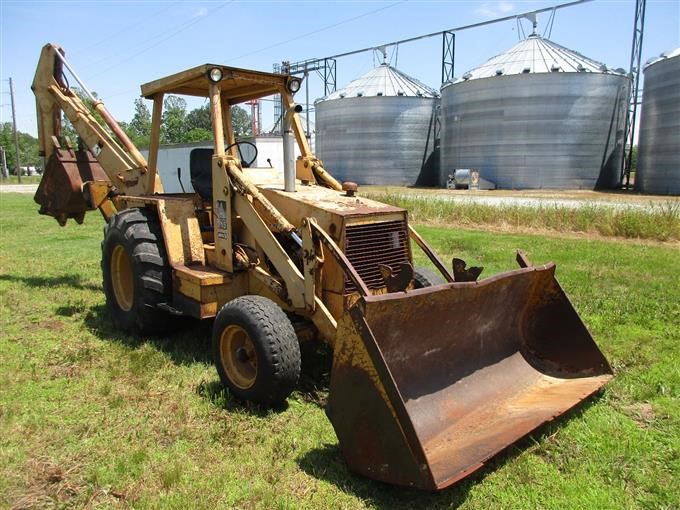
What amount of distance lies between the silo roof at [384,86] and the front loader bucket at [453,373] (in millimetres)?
32785

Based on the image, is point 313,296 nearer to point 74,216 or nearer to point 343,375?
point 343,375

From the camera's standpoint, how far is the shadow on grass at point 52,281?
25.1 feet

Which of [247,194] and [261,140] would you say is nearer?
[247,194]

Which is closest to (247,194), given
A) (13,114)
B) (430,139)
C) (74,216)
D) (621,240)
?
(74,216)

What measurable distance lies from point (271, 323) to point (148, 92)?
10.3 ft

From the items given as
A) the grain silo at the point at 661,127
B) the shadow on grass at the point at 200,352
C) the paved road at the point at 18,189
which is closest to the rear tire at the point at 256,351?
the shadow on grass at the point at 200,352

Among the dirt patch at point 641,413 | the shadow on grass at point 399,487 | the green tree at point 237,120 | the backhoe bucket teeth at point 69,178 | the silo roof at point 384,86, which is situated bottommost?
the dirt patch at point 641,413

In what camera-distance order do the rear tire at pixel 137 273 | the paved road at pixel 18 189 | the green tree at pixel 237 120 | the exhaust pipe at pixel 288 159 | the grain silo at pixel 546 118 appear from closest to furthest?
the exhaust pipe at pixel 288 159, the rear tire at pixel 137 273, the green tree at pixel 237 120, the grain silo at pixel 546 118, the paved road at pixel 18 189

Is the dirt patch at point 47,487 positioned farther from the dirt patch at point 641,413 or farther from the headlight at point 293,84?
the headlight at point 293,84

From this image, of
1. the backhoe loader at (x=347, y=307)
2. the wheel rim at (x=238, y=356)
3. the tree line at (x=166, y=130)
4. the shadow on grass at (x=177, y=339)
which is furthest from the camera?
the tree line at (x=166, y=130)

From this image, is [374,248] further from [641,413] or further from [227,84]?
A: [227,84]

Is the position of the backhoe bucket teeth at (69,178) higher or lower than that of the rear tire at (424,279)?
higher

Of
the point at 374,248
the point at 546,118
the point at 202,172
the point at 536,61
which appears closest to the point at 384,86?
the point at 536,61

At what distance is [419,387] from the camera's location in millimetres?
3635
